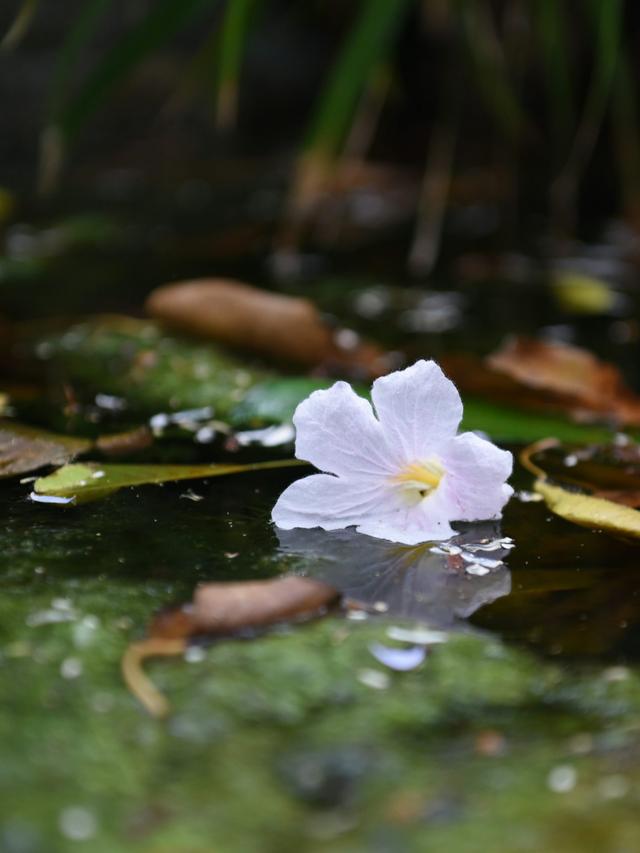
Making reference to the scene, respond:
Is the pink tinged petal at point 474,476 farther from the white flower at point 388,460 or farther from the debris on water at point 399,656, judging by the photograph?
the debris on water at point 399,656

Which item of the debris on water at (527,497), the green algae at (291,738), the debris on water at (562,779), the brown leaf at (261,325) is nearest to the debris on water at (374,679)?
the green algae at (291,738)

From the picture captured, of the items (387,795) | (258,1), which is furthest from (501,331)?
(387,795)

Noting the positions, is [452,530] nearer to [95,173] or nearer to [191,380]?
[191,380]

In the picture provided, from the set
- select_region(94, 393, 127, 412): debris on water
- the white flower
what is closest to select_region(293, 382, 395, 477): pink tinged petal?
the white flower

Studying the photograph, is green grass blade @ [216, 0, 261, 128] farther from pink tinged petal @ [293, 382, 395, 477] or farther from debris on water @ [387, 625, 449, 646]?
debris on water @ [387, 625, 449, 646]

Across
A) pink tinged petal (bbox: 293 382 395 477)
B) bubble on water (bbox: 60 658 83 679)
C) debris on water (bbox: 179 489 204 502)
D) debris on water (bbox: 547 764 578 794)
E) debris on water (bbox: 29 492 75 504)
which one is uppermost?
pink tinged petal (bbox: 293 382 395 477)

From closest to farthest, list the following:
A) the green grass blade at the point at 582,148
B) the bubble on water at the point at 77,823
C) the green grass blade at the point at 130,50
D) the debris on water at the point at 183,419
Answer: the bubble on water at the point at 77,823 → the debris on water at the point at 183,419 → the green grass blade at the point at 130,50 → the green grass blade at the point at 582,148

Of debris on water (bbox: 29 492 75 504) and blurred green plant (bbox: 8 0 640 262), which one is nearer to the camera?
debris on water (bbox: 29 492 75 504)
